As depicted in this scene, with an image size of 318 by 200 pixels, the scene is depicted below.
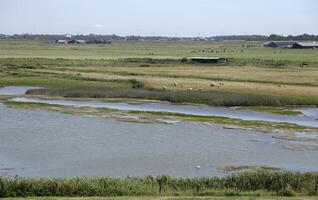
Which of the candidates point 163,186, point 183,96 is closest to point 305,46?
point 183,96

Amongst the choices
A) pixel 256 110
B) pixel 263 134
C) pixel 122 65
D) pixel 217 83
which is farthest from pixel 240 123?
pixel 122 65

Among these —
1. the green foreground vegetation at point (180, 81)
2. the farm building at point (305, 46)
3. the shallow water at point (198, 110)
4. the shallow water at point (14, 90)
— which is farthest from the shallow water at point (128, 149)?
the farm building at point (305, 46)

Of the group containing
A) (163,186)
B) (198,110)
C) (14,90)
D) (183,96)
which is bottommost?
(198,110)

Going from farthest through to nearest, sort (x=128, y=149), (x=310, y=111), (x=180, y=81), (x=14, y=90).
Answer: (x=180, y=81)
(x=14, y=90)
(x=310, y=111)
(x=128, y=149)

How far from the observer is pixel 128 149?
3027 cm

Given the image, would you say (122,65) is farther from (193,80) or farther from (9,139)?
(9,139)

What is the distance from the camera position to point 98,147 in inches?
1214

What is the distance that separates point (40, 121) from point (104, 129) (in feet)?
16.6

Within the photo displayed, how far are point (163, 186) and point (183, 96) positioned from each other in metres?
31.6

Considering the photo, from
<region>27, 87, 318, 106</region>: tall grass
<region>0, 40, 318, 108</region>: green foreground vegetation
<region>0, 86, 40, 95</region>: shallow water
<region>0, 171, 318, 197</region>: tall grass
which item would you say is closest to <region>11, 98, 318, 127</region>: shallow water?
<region>27, 87, 318, 106</region>: tall grass

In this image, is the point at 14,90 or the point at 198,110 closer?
the point at 198,110

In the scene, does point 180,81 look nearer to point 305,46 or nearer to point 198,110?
point 198,110

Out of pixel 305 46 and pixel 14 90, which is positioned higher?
pixel 14 90

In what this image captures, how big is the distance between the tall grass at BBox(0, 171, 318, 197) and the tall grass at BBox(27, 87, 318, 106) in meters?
27.8
